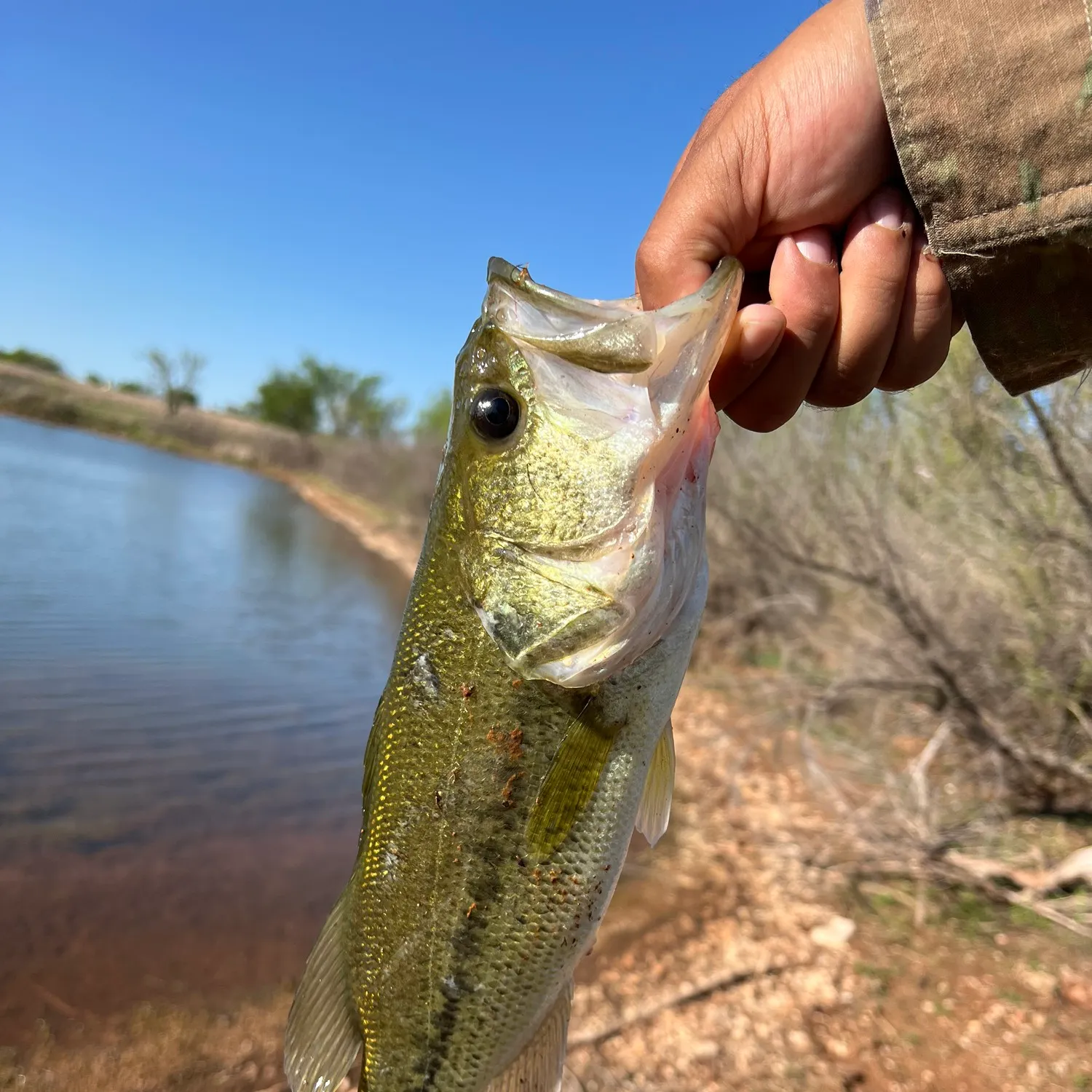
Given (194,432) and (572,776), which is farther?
(194,432)

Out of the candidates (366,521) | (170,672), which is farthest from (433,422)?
(170,672)

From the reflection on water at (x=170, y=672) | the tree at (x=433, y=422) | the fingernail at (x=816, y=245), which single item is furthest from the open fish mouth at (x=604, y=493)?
the tree at (x=433, y=422)

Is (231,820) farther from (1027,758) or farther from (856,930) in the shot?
(1027,758)

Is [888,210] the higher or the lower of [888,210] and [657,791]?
the higher

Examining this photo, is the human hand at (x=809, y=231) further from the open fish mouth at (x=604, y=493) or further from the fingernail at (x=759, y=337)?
the open fish mouth at (x=604, y=493)

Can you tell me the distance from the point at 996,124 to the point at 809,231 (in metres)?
0.38

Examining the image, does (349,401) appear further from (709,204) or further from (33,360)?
(709,204)

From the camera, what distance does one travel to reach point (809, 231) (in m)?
1.70

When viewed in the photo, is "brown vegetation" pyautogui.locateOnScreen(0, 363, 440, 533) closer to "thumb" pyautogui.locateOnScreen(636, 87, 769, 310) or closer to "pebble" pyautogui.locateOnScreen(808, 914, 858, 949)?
"pebble" pyautogui.locateOnScreen(808, 914, 858, 949)

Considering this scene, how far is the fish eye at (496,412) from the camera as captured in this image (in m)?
1.75

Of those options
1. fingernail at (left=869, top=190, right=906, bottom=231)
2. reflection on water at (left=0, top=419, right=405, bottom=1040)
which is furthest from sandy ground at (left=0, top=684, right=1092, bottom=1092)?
fingernail at (left=869, top=190, right=906, bottom=231)

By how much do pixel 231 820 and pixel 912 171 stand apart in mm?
6835

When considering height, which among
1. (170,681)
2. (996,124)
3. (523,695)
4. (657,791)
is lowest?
(170,681)

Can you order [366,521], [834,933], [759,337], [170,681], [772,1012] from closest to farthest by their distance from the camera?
[759,337]
[772,1012]
[834,933]
[170,681]
[366,521]
